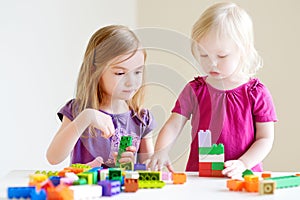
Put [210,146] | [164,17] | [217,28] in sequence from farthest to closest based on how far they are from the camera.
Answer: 1. [164,17]
2. [217,28]
3. [210,146]

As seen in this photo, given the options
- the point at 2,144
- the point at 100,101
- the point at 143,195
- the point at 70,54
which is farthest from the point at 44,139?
the point at 143,195

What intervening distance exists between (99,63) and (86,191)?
0.44m

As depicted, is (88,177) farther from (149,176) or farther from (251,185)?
(251,185)

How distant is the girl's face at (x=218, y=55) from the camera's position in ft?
3.68

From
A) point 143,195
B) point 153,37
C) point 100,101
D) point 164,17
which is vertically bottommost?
point 143,195

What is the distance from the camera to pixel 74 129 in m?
1.08

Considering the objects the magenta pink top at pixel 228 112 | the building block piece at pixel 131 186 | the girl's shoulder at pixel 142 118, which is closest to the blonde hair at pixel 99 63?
the girl's shoulder at pixel 142 118

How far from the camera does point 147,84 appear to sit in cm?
115

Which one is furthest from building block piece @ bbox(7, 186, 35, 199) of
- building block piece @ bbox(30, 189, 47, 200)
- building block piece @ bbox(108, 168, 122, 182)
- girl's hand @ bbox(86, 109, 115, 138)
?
girl's hand @ bbox(86, 109, 115, 138)

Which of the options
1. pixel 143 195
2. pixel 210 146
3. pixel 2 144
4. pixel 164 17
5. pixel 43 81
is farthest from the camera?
pixel 164 17

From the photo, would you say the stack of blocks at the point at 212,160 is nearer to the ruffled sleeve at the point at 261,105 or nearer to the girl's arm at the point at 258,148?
the girl's arm at the point at 258,148

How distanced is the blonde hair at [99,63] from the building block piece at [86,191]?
379 millimetres

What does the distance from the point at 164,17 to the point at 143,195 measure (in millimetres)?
1194

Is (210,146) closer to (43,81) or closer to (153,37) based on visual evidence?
(153,37)
